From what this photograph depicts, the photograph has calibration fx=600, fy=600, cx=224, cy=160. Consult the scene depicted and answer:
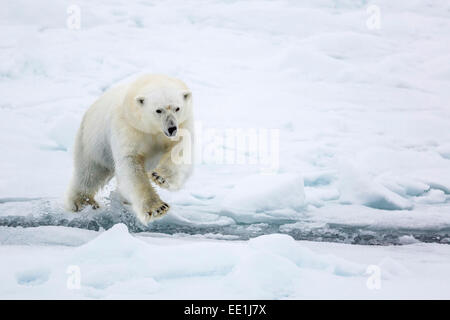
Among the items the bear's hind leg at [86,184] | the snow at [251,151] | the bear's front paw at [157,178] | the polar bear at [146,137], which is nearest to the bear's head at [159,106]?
the polar bear at [146,137]

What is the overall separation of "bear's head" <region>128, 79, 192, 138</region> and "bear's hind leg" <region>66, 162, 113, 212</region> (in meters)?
0.87

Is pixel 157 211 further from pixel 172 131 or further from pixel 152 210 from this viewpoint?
pixel 172 131

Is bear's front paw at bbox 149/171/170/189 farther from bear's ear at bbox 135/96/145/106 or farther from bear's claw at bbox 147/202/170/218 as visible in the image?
bear's ear at bbox 135/96/145/106

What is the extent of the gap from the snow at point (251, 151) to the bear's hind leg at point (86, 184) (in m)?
0.10

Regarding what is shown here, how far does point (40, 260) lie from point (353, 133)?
6127mm

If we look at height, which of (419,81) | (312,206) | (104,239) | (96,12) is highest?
(96,12)

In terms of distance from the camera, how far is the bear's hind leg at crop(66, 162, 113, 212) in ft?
15.2

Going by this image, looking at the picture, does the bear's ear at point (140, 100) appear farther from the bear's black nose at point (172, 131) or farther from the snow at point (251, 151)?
the snow at point (251, 151)

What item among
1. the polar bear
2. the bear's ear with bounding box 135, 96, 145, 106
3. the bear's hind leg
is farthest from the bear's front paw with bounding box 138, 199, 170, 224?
the bear's hind leg

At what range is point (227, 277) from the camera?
2971 millimetres

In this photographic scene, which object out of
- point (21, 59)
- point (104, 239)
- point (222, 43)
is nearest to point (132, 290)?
point (104, 239)

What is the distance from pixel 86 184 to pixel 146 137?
981mm

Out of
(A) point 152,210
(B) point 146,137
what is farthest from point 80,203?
(A) point 152,210

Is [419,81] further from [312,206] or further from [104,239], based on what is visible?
Result: [104,239]
